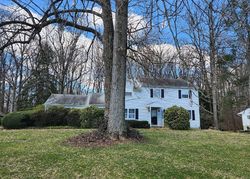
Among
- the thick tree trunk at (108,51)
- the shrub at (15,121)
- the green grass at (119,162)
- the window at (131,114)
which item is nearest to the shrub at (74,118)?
the shrub at (15,121)

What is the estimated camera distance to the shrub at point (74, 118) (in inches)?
770

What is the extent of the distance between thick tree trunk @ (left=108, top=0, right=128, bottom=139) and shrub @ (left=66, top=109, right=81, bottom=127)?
11.7m

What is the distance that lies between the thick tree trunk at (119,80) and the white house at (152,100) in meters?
19.2

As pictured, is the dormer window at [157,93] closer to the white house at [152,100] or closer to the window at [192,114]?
the white house at [152,100]

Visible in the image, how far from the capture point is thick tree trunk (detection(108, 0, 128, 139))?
8.16 m

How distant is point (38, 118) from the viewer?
67.1 ft

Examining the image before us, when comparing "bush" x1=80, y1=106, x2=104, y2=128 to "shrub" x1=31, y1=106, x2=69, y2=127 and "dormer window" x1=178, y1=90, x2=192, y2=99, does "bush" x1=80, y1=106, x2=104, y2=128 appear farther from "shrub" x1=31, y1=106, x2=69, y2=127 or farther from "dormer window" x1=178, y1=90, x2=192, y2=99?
"dormer window" x1=178, y1=90, x2=192, y2=99

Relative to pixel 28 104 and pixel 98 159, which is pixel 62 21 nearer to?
pixel 98 159

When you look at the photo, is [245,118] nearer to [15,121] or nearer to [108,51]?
[15,121]

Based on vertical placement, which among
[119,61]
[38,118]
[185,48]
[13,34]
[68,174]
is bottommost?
[68,174]

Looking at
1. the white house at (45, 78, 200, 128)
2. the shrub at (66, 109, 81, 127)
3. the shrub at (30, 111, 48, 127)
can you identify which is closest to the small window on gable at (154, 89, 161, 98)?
the white house at (45, 78, 200, 128)

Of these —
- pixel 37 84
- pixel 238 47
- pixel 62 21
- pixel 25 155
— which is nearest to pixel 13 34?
pixel 62 21

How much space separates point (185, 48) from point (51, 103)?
15305 mm

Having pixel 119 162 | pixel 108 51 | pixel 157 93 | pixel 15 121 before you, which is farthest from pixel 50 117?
pixel 119 162
